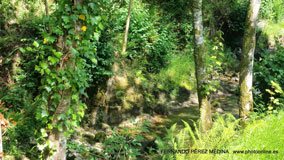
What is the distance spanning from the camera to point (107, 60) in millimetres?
8023

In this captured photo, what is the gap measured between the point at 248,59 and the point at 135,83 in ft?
11.2

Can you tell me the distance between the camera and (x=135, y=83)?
9.11 metres

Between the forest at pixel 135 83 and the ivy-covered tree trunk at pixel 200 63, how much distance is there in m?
0.02

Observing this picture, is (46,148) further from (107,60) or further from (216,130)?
(107,60)

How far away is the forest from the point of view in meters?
4.10

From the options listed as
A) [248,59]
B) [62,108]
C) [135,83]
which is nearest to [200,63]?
[248,59]

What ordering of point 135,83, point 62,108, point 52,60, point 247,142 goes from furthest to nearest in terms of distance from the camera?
point 135,83 < point 247,142 < point 62,108 < point 52,60

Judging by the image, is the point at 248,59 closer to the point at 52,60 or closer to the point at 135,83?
the point at 135,83

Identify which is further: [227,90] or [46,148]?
[227,90]

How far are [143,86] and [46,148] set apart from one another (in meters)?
5.32

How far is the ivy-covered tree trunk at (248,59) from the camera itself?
6440mm

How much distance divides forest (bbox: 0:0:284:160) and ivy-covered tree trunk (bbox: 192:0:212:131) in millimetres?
20

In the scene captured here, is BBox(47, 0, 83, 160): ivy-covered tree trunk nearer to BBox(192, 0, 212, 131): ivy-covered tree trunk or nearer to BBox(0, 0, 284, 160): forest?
BBox(0, 0, 284, 160): forest

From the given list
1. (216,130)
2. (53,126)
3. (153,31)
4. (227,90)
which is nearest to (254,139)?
(216,130)
